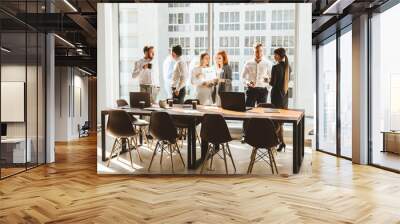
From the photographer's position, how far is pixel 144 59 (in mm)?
6031

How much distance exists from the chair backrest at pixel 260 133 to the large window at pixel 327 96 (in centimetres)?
372

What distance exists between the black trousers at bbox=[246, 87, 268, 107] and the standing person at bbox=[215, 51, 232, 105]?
0.33 m

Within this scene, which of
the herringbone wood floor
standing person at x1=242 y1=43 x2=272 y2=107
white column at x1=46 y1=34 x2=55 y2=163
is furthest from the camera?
white column at x1=46 y1=34 x2=55 y2=163

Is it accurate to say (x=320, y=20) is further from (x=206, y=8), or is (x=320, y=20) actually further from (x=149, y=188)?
(x=149, y=188)

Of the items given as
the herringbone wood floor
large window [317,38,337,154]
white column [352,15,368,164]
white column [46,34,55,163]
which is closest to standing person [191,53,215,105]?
the herringbone wood floor

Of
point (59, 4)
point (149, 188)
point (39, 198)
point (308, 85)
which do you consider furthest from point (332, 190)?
point (59, 4)

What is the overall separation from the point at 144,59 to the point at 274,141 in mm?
2482

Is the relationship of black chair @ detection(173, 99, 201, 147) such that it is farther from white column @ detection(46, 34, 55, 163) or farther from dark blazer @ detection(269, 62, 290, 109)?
white column @ detection(46, 34, 55, 163)

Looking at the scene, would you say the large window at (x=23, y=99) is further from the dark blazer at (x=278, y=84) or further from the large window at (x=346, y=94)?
the large window at (x=346, y=94)

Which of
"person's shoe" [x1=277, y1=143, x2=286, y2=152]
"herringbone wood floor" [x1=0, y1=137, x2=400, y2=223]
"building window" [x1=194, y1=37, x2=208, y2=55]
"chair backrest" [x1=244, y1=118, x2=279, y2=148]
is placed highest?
"building window" [x1=194, y1=37, x2=208, y2=55]

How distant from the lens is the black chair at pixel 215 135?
5.93 m

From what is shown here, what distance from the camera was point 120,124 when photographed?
611cm

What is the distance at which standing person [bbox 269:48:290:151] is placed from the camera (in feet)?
19.5

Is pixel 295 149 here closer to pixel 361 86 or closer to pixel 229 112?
pixel 229 112
